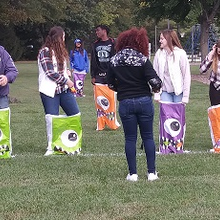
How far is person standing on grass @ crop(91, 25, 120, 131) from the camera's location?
1032 centimetres

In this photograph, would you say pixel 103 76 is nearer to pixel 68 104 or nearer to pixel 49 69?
pixel 68 104

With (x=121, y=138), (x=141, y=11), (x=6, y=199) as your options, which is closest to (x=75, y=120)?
(x=121, y=138)

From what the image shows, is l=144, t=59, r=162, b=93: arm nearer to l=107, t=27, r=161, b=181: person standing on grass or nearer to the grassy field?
l=107, t=27, r=161, b=181: person standing on grass

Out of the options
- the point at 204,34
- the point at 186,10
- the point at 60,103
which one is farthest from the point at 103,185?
the point at 204,34

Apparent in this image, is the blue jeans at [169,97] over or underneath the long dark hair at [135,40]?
underneath

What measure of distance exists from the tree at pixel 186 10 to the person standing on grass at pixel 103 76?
18061 millimetres

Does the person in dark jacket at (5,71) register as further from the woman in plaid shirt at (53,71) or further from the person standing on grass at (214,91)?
the person standing on grass at (214,91)

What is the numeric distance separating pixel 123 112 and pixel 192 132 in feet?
13.7

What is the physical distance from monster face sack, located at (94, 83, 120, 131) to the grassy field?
1.06 metres

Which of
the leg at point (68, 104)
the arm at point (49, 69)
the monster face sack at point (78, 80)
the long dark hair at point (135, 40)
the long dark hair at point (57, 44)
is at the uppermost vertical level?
the long dark hair at point (135, 40)

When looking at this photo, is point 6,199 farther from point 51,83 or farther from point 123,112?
point 51,83

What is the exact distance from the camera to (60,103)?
8289 millimetres

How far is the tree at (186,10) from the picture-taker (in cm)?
2819

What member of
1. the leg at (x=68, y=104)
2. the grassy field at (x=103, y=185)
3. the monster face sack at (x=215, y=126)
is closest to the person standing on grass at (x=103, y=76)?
the grassy field at (x=103, y=185)
